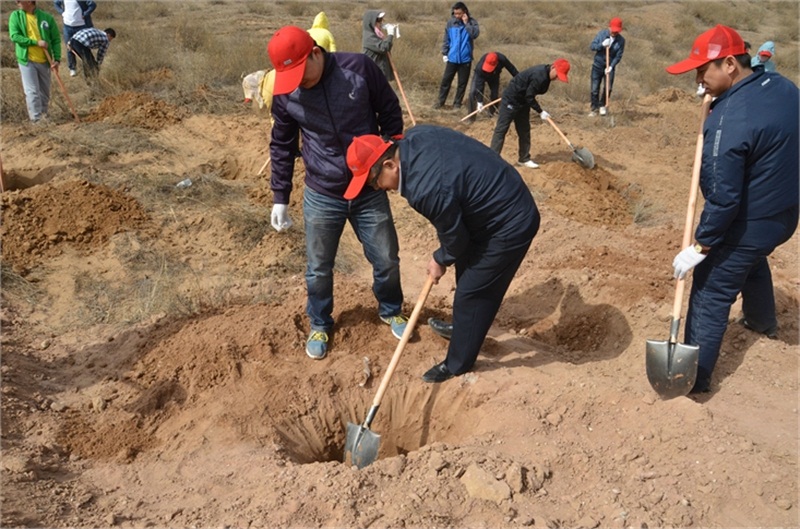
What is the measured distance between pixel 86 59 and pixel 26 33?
233 centimetres

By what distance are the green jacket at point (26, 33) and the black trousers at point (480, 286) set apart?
24.8 ft

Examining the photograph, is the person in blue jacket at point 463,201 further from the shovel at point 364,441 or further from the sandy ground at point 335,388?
the sandy ground at point 335,388

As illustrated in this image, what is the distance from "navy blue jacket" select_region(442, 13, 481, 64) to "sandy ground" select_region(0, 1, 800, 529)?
4625 millimetres

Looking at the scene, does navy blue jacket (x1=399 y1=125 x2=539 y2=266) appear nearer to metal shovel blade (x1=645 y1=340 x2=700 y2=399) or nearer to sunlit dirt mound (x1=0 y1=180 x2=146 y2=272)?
metal shovel blade (x1=645 y1=340 x2=700 y2=399)

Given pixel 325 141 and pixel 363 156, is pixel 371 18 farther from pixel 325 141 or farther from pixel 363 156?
pixel 363 156

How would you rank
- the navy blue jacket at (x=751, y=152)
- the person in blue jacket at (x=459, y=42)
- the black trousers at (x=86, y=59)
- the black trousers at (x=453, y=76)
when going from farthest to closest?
the black trousers at (x=453, y=76)
the person in blue jacket at (x=459, y=42)
the black trousers at (x=86, y=59)
the navy blue jacket at (x=751, y=152)

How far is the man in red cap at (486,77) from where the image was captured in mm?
9781

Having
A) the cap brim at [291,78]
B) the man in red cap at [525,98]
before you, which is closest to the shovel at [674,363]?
the cap brim at [291,78]

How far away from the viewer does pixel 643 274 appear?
18.2 ft

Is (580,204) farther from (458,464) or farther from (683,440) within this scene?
(458,464)

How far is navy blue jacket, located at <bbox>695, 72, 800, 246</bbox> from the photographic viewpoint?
3.24 m

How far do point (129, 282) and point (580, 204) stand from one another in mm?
5055

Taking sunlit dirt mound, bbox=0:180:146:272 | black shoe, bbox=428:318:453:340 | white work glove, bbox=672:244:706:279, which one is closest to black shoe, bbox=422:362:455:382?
black shoe, bbox=428:318:453:340

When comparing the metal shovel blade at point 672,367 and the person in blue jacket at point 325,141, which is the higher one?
the person in blue jacket at point 325,141
